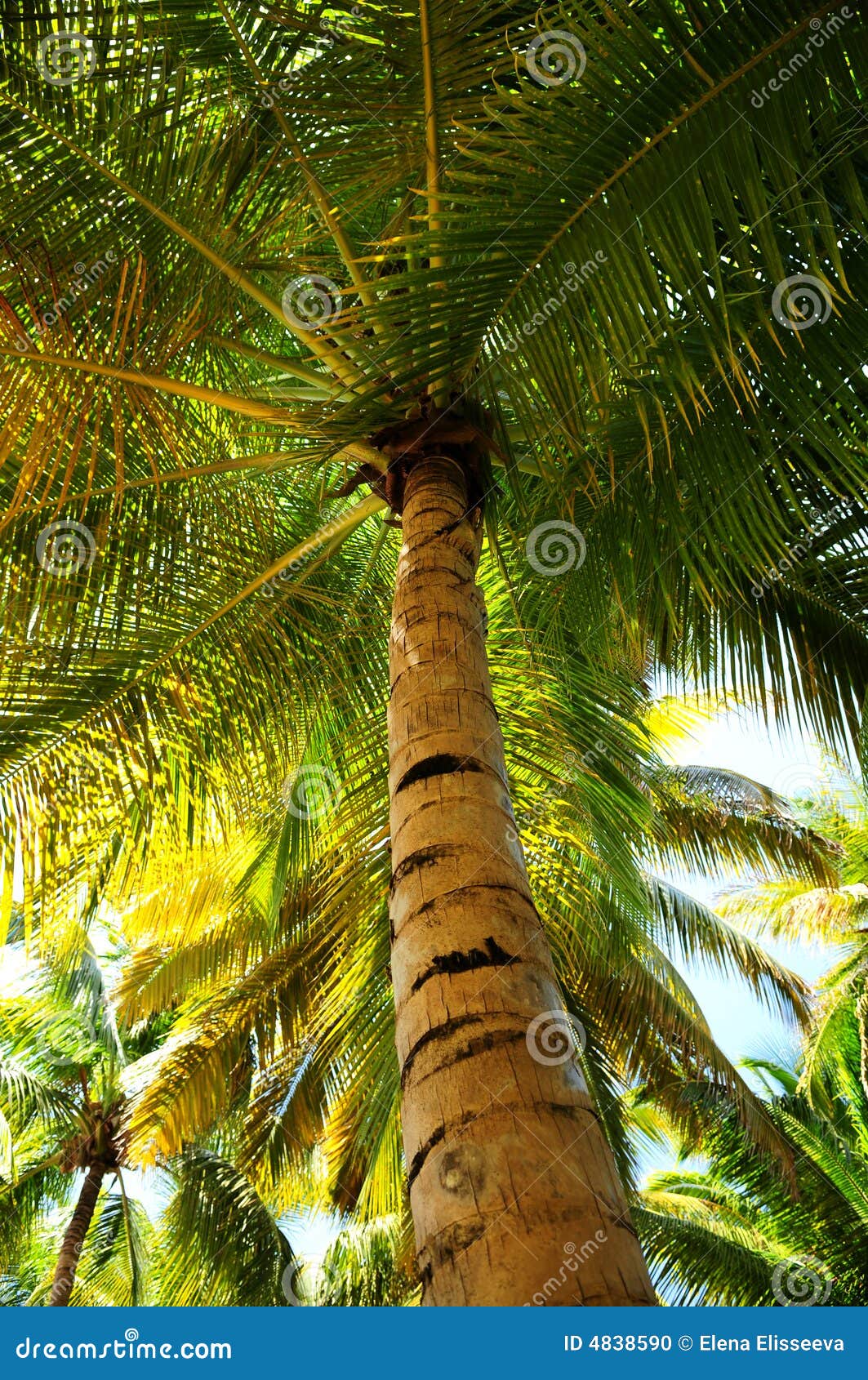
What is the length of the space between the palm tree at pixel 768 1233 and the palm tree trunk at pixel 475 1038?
25.3ft

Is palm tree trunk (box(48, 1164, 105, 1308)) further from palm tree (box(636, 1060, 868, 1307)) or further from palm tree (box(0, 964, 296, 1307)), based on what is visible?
palm tree (box(636, 1060, 868, 1307))

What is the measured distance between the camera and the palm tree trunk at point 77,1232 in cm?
1041

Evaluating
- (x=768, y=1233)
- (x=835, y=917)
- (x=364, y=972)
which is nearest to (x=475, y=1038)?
(x=364, y=972)

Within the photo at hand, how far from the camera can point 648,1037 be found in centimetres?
860

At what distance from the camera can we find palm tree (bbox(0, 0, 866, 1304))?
2145 mm

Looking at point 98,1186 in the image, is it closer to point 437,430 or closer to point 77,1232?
point 77,1232

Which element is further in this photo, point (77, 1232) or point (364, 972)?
point (77, 1232)

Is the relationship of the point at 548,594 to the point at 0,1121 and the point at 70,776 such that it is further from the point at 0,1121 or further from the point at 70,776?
the point at 0,1121

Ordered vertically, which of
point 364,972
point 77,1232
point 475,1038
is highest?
point 77,1232

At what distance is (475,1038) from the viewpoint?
1.85 m

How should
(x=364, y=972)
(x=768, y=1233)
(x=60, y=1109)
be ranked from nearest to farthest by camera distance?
(x=364, y=972), (x=768, y=1233), (x=60, y=1109)

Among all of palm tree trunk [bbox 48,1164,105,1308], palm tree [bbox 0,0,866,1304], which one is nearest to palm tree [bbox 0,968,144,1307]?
palm tree trunk [bbox 48,1164,105,1308]

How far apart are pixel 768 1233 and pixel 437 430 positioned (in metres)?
12.0

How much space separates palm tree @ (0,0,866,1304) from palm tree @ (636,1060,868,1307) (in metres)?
6.15
